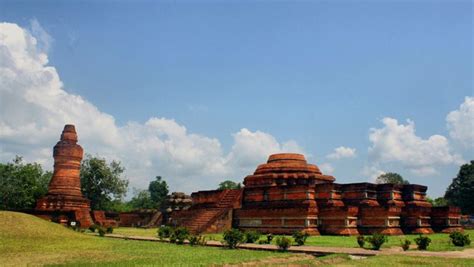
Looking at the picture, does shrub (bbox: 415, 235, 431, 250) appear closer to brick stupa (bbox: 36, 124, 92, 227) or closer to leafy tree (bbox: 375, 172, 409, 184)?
brick stupa (bbox: 36, 124, 92, 227)

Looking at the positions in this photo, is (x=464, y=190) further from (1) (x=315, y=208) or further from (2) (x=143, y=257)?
(2) (x=143, y=257)

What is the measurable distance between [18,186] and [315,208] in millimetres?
35838

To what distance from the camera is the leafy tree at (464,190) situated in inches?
2136

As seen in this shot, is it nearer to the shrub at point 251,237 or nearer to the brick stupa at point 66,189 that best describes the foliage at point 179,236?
the shrub at point 251,237

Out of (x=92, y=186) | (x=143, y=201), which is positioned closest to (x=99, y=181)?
(x=92, y=186)

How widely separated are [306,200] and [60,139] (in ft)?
96.7

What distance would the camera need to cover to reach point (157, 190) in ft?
290

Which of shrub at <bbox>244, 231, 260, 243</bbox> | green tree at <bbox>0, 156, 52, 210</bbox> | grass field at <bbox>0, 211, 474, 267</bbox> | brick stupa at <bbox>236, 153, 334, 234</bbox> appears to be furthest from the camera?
green tree at <bbox>0, 156, 52, 210</bbox>

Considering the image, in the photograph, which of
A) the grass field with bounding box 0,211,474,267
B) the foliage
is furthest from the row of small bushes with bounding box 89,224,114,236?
the foliage

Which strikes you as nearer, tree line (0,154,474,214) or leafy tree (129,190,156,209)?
tree line (0,154,474,214)

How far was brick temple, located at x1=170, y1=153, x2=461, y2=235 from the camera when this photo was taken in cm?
2872

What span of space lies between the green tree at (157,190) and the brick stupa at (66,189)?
115ft

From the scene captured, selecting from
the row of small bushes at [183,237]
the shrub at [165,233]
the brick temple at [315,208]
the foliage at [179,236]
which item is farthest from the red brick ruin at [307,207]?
the foliage at [179,236]

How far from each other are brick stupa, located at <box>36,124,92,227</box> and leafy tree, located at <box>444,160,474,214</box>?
4413 centimetres
